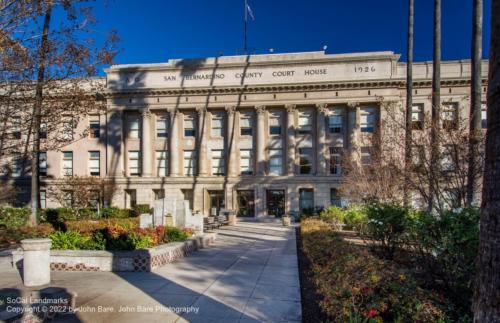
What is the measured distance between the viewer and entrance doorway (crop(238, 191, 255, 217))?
39.3 metres

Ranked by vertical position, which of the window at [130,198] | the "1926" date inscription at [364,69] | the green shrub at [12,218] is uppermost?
the "1926" date inscription at [364,69]

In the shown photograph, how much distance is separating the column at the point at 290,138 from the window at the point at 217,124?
8103mm

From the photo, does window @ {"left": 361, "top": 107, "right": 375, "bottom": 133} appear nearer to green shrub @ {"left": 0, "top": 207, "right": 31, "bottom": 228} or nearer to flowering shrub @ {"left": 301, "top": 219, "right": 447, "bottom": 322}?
green shrub @ {"left": 0, "top": 207, "right": 31, "bottom": 228}

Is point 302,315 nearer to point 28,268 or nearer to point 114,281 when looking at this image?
point 114,281

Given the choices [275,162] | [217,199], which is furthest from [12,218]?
[275,162]

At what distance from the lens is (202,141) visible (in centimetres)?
4016

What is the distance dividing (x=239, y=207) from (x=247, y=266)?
28.5 metres

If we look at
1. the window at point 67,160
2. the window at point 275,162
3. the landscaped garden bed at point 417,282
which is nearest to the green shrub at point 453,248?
the landscaped garden bed at point 417,282

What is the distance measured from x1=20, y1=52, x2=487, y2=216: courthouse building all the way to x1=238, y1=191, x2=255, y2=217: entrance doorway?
0.39 feet

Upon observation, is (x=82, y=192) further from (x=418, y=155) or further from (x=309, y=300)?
(x=309, y=300)

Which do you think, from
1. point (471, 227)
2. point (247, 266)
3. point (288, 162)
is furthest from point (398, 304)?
point (288, 162)

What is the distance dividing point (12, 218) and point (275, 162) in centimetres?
2629

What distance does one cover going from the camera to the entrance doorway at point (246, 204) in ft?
129

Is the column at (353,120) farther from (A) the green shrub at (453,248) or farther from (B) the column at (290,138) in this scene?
(A) the green shrub at (453,248)
